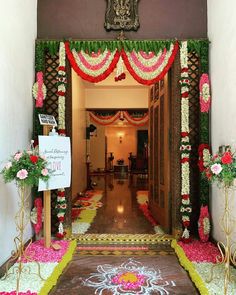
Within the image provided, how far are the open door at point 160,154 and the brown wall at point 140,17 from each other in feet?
2.22

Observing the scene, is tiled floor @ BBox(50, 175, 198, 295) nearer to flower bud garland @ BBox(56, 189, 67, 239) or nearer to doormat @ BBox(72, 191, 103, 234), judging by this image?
doormat @ BBox(72, 191, 103, 234)

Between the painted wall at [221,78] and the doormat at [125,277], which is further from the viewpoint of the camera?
the painted wall at [221,78]

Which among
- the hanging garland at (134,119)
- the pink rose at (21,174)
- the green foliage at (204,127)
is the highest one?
the hanging garland at (134,119)

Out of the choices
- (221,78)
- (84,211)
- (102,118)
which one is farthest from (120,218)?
(102,118)

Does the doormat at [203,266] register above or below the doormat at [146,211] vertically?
above

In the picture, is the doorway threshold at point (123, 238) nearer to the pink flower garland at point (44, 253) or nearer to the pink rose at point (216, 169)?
the pink flower garland at point (44, 253)

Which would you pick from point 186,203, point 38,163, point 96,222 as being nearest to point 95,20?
point 38,163

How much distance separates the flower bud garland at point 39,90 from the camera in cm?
371

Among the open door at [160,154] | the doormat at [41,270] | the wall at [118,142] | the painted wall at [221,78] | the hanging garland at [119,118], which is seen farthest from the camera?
the wall at [118,142]

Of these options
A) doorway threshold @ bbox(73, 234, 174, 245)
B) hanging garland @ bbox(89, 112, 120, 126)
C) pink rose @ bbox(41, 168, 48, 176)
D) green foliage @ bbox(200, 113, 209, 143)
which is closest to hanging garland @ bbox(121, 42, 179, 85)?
green foliage @ bbox(200, 113, 209, 143)

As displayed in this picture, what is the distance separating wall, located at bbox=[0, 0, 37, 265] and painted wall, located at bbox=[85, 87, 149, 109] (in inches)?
195

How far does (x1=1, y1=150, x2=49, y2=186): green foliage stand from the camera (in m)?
2.34

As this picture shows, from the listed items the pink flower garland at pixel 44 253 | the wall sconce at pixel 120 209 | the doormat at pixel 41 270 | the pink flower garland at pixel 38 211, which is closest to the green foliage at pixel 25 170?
the doormat at pixel 41 270

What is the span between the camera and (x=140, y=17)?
13.0ft
